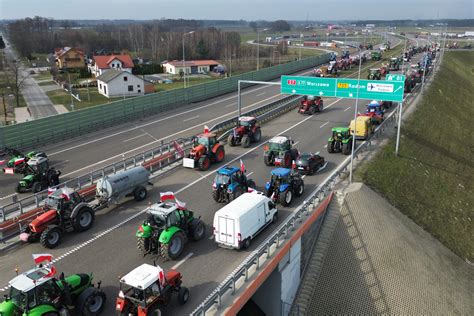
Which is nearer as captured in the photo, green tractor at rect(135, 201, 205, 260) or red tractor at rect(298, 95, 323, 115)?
green tractor at rect(135, 201, 205, 260)

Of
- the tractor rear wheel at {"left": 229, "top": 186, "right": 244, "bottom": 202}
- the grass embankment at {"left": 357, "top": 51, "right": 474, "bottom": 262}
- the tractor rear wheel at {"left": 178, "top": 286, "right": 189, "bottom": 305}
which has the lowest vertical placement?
the grass embankment at {"left": 357, "top": 51, "right": 474, "bottom": 262}

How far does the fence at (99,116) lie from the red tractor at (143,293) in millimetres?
24494

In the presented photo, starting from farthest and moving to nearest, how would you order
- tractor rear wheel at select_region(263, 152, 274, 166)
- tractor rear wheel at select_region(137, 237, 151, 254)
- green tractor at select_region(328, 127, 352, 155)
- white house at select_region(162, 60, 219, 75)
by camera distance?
white house at select_region(162, 60, 219, 75)
green tractor at select_region(328, 127, 352, 155)
tractor rear wheel at select_region(263, 152, 274, 166)
tractor rear wheel at select_region(137, 237, 151, 254)

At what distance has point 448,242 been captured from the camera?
25531 mm

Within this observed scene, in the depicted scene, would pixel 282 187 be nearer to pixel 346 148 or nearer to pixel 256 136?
pixel 346 148

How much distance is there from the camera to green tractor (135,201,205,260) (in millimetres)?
16781

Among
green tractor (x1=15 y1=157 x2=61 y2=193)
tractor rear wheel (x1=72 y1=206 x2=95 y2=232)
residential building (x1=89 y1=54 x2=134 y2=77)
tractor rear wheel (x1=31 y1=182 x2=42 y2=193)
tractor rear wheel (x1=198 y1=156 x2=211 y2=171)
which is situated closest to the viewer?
tractor rear wheel (x1=72 y1=206 x2=95 y2=232)

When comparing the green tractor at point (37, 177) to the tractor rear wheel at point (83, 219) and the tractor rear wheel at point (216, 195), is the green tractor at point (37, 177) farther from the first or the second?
the tractor rear wheel at point (216, 195)

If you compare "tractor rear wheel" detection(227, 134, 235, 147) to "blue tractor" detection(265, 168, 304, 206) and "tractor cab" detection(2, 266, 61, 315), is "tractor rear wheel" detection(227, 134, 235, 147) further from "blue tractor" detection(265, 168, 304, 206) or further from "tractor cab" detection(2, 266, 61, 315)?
"tractor cab" detection(2, 266, 61, 315)

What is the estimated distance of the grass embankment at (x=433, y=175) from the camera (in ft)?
88.4

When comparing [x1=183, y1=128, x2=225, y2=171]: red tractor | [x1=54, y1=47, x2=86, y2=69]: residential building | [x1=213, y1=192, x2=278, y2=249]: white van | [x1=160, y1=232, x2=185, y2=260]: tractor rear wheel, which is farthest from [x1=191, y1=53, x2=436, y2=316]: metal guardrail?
[x1=54, y1=47, x2=86, y2=69]: residential building

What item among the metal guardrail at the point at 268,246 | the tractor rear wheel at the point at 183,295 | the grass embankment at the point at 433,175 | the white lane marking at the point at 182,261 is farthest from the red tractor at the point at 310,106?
the tractor rear wheel at the point at 183,295

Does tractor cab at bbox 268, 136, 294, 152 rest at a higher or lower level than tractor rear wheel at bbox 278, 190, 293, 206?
higher

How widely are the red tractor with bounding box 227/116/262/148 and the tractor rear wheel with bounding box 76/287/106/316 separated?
805 inches
